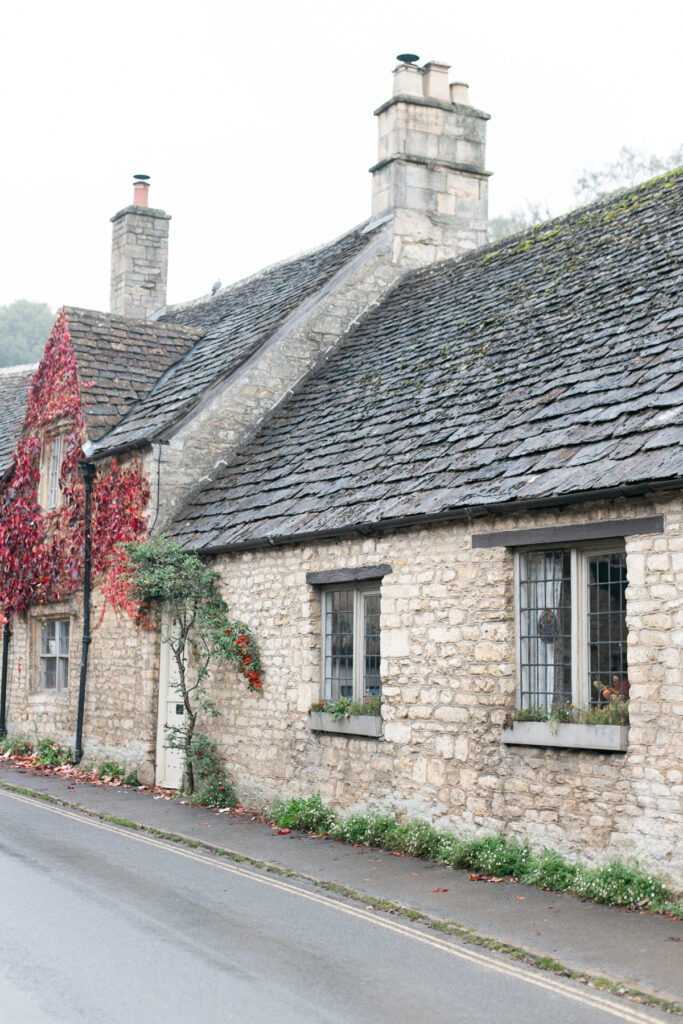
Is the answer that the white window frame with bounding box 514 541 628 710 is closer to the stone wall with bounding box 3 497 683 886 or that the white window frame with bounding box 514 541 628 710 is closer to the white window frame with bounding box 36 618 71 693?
the stone wall with bounding box 3 497 683 886

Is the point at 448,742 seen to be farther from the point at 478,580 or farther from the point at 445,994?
the point at 445,994

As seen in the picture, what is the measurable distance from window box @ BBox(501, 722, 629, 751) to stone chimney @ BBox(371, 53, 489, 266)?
10.5 meters

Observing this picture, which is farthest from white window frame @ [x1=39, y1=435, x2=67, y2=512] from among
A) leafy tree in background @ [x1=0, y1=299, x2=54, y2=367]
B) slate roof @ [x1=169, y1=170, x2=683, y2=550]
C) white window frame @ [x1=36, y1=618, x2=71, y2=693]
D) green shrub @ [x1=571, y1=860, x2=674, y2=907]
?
leafy tree in background @ [x1=0, y1=299, x2=54, y2=367]

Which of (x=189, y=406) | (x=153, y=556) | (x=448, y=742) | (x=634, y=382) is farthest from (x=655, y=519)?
(x=189, y=406)

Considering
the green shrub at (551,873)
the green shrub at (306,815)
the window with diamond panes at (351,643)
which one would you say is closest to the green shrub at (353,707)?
the window with diamond panes at (351,643)

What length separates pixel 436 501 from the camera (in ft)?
34.5

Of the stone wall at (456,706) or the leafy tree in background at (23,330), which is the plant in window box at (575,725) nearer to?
the stone wall at (456,706)

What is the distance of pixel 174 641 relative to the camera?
48.9ft

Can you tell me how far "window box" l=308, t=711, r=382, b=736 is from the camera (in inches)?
446

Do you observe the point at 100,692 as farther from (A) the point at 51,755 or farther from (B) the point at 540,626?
(B) the point at 540,626

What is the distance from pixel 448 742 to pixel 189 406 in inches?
289

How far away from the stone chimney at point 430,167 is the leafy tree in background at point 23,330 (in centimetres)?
5881

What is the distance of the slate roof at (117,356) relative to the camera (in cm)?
1769

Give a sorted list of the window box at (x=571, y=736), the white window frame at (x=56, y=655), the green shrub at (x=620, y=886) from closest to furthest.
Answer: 1. the green shrub at (x=620, y=886)
2. the window box at (x=571, y=736)
3. the white window frame at (x=56, y=655)
